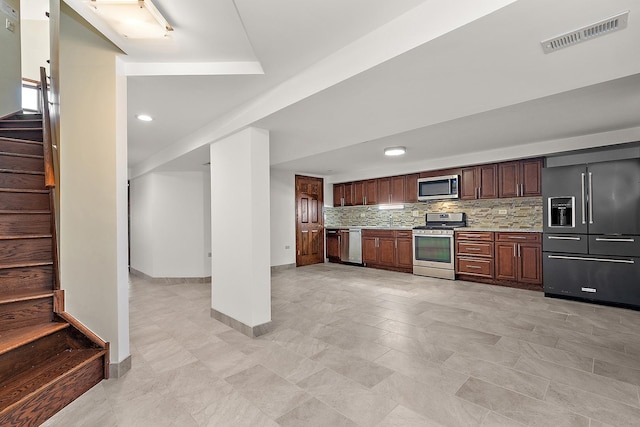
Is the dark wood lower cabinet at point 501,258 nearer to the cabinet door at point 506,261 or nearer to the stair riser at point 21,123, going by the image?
the cabinet door at point 506,261

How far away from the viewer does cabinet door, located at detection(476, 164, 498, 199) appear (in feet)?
17.1

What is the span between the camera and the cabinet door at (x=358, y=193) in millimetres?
7418

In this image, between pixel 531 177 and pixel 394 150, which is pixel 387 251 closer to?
pixel 394 150

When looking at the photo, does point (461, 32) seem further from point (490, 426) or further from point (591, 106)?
point (591, 106)

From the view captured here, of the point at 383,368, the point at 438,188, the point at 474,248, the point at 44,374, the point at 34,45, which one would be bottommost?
the point at 383,368

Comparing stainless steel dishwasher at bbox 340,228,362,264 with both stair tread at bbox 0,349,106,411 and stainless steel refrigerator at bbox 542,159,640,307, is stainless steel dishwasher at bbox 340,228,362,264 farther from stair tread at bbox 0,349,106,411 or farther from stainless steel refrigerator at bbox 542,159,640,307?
stair tread at bbox 0,349,106,411

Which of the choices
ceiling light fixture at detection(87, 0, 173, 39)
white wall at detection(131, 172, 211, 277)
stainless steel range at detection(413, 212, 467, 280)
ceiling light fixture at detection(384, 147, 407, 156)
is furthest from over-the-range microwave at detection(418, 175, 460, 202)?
ceiling light fixture at detection(87, 0, 173, 39)

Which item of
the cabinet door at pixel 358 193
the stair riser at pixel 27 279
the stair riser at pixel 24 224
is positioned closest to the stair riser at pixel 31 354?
the stair riser at pixel 27 279

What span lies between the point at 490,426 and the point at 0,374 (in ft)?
9.53

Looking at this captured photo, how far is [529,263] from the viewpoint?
4.71m

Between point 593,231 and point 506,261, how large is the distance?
1.26m

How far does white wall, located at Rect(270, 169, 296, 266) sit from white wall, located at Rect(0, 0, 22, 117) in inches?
162

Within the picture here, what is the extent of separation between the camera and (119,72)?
232 centimetres

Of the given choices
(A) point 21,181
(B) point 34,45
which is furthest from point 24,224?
(B) point 34,45
